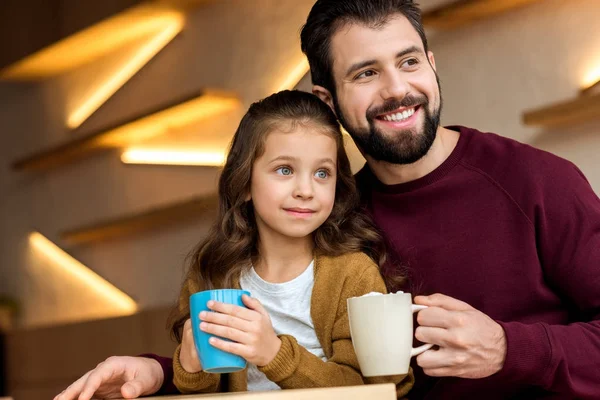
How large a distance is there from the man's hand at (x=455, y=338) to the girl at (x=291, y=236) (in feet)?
0.57

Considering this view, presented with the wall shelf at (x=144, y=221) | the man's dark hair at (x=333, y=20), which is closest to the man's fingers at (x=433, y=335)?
the man's dark hair at (x=333, y=20)

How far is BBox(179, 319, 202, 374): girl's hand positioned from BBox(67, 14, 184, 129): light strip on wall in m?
2.66

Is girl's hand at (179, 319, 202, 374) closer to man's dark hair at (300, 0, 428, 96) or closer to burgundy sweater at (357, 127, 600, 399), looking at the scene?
burgundy sweater at (357, 127, 600, 399)

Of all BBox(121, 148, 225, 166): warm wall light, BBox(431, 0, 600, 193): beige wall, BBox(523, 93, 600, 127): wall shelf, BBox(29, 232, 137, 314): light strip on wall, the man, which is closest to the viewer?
the man

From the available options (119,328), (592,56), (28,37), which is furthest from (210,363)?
(28,37)

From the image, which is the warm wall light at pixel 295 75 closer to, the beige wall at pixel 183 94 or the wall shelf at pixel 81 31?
the beige wall at pixel 183 94


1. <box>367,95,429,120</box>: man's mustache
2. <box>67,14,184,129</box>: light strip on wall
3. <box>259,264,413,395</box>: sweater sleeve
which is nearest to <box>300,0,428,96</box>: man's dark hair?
<box>367,95,429,120</box>: man's mustache

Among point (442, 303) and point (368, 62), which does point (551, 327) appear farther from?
point (368, 62)

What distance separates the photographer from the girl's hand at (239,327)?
981 millimetres

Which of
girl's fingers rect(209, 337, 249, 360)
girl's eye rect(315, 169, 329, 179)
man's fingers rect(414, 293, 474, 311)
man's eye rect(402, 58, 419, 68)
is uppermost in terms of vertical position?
man's eye rect(402, 58, 419, 68)

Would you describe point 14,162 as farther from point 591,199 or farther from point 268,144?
point 591,199

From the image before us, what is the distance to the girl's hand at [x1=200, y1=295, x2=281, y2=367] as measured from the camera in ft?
3.22

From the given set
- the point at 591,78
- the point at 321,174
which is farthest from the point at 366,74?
the point at 591,78

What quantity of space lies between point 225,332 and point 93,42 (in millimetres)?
3165
